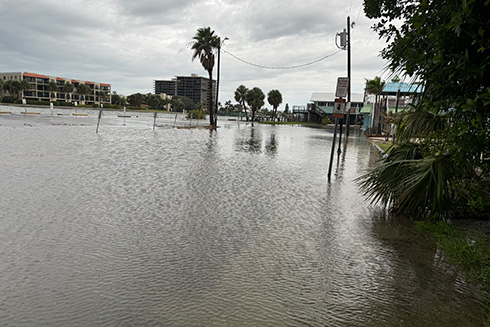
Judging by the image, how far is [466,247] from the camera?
5121 mm

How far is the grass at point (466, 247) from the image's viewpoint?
4.27 metres

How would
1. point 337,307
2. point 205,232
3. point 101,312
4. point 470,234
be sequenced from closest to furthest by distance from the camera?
point 101,312 < point 337,307 < point 205,232 < point 470,234

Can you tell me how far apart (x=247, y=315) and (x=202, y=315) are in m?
0.43

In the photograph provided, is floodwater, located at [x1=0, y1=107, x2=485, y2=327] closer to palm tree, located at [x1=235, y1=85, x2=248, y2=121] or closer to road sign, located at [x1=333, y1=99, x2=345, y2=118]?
road sign, located at [x1=333, y1=99, x2=345, y2=118]

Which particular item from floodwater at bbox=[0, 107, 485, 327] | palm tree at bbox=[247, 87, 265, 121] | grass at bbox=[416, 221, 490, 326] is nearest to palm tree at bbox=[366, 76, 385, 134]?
floodwater at bbox=[0, 107, 485, 327]

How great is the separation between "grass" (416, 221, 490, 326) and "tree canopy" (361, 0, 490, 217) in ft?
1.04

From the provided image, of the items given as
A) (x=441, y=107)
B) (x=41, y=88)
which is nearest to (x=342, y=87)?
(x=441, y=107)

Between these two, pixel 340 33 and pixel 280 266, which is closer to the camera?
pixel 280 266

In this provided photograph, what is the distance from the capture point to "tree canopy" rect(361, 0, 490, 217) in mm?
3814

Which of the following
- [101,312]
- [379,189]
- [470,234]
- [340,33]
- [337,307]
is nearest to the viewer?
[101,312]

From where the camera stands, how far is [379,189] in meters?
6.99

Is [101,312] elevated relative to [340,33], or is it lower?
lower

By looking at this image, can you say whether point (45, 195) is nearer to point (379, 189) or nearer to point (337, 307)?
point (337, 307)

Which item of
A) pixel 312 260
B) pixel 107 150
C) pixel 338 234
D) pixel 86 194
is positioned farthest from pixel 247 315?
pixel 107 150
